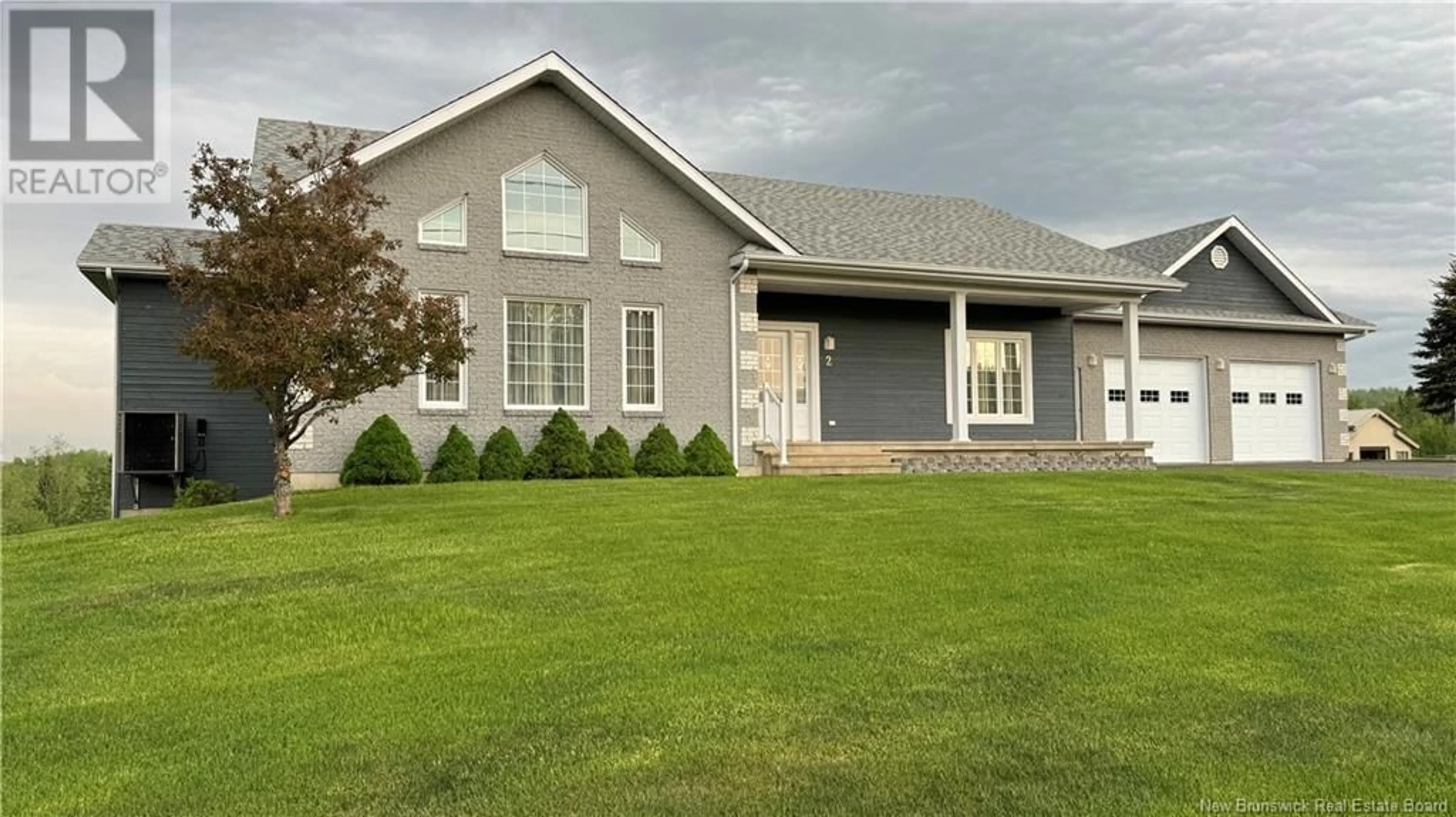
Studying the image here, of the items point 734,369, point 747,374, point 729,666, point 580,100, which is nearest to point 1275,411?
point 747,374

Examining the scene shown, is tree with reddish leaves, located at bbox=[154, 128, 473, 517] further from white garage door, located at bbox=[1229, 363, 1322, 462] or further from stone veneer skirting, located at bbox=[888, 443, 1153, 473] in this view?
white garage door, located at bbox=[1229, 363, 1322, 462]

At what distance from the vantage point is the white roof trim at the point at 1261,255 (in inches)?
853

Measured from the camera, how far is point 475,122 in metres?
15.2

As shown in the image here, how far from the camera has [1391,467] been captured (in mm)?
18969

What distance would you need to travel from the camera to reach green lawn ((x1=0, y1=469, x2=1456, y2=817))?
3.71 m

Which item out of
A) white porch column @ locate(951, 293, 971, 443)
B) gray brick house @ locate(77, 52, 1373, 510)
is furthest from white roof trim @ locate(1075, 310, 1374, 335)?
white porch column @ locate(951, 293, 971, 443)

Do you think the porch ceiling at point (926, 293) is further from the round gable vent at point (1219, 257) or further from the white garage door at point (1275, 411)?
the white garage door at point (1275, 411)

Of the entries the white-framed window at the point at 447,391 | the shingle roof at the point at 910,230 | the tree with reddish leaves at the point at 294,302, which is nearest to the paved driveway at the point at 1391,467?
the shingle roof at the point at 910,230

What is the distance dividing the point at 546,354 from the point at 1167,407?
13.7 metres

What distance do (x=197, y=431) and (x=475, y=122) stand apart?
630 centimetres

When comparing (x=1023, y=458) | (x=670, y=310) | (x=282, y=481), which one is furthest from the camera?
(x=1023, y=458)

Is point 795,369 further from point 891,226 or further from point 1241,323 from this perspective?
point 1241,323

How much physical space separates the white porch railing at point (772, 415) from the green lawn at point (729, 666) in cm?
742

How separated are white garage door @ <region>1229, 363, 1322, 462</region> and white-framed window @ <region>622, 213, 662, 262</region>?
13781 millimetres
